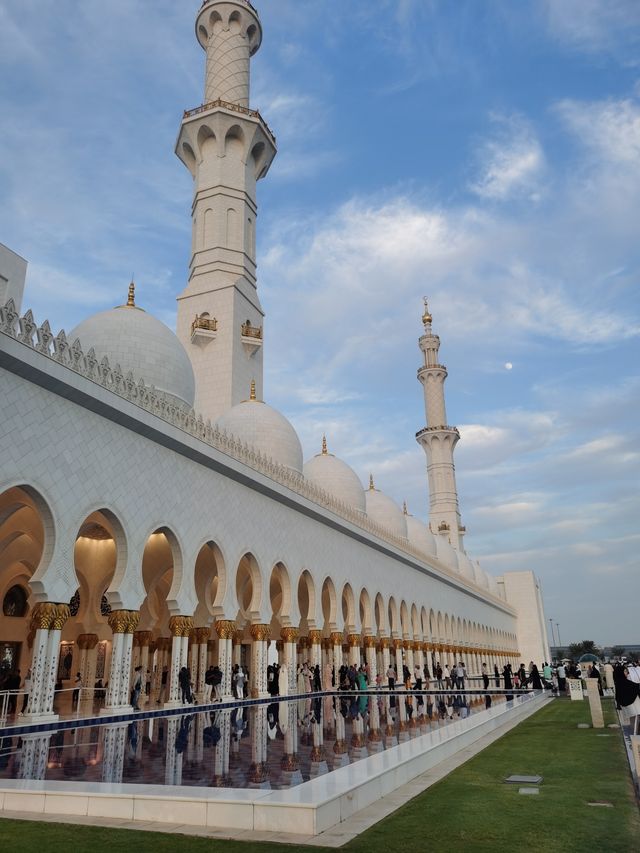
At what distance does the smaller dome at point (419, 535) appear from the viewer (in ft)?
104

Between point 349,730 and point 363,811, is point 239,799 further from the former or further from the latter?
point 349,730

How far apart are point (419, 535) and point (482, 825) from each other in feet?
94.3

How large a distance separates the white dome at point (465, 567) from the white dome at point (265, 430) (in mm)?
23087

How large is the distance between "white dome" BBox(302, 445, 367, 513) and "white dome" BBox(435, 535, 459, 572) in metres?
13.7

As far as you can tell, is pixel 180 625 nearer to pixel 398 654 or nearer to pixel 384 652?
pixel 384 652

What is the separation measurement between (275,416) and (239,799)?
15.3 meters

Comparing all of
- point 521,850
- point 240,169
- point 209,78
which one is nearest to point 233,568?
point 521,850

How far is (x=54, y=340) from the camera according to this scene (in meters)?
9.73

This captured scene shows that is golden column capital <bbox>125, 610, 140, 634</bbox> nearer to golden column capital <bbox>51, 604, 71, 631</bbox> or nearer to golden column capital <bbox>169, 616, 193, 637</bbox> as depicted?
golden column capital <bbox>169, 616, 193, 637</bbox>

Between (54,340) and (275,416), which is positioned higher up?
(275,416)

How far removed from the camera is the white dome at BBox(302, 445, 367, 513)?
74.0 feet

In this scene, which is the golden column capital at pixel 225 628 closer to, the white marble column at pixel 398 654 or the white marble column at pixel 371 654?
the white marble column at pixel 371 654

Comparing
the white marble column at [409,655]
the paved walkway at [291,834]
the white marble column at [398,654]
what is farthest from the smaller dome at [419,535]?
the paved walkway at [291,834]

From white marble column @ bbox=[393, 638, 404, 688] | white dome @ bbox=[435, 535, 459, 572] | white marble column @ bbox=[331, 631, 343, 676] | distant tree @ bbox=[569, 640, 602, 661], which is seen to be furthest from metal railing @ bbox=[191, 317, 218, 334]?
distant tree @ bbox=[569, 640, 602, 661]
